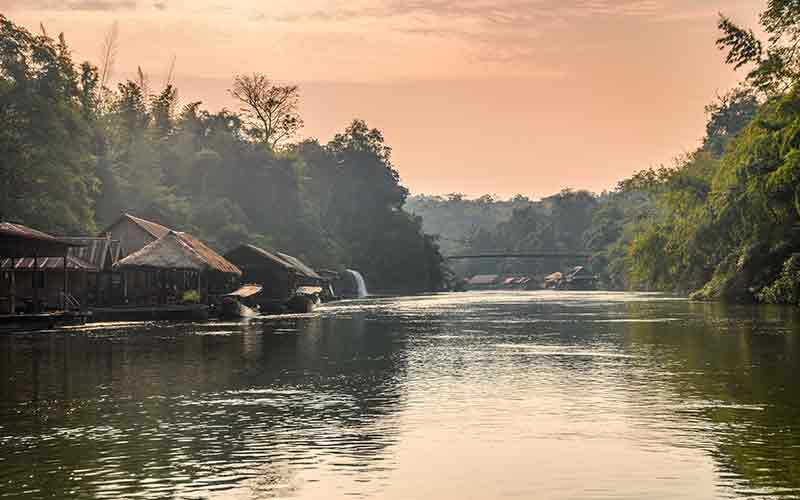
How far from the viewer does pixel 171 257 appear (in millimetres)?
69875

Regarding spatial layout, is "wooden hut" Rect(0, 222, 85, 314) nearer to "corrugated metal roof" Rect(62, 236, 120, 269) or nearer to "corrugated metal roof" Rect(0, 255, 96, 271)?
"corrugated metal roof" Rect(0, 255, 96, 271)

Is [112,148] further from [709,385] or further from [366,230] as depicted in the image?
[709,385]

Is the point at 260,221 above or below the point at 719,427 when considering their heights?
above

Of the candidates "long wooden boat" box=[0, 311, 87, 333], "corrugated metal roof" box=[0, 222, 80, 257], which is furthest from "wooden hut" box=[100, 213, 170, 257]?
"corrugated metal roof" box=[0, 222, 80, 257]

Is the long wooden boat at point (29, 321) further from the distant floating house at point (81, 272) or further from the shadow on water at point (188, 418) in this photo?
the shadow on water at point (188, 418)

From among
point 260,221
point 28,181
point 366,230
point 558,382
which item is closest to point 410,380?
point 558,382

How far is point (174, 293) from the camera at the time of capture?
73.0 m

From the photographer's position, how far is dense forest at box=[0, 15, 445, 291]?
261ft

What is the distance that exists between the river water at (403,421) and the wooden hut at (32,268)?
42.9 ft

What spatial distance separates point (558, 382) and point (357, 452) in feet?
37.0

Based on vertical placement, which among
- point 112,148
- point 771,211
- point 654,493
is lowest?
point 654,493

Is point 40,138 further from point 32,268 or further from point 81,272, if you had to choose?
point 32,268

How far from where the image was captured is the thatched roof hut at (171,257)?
68125 mm

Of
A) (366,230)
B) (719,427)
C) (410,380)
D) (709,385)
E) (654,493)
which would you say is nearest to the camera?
(654,493)
